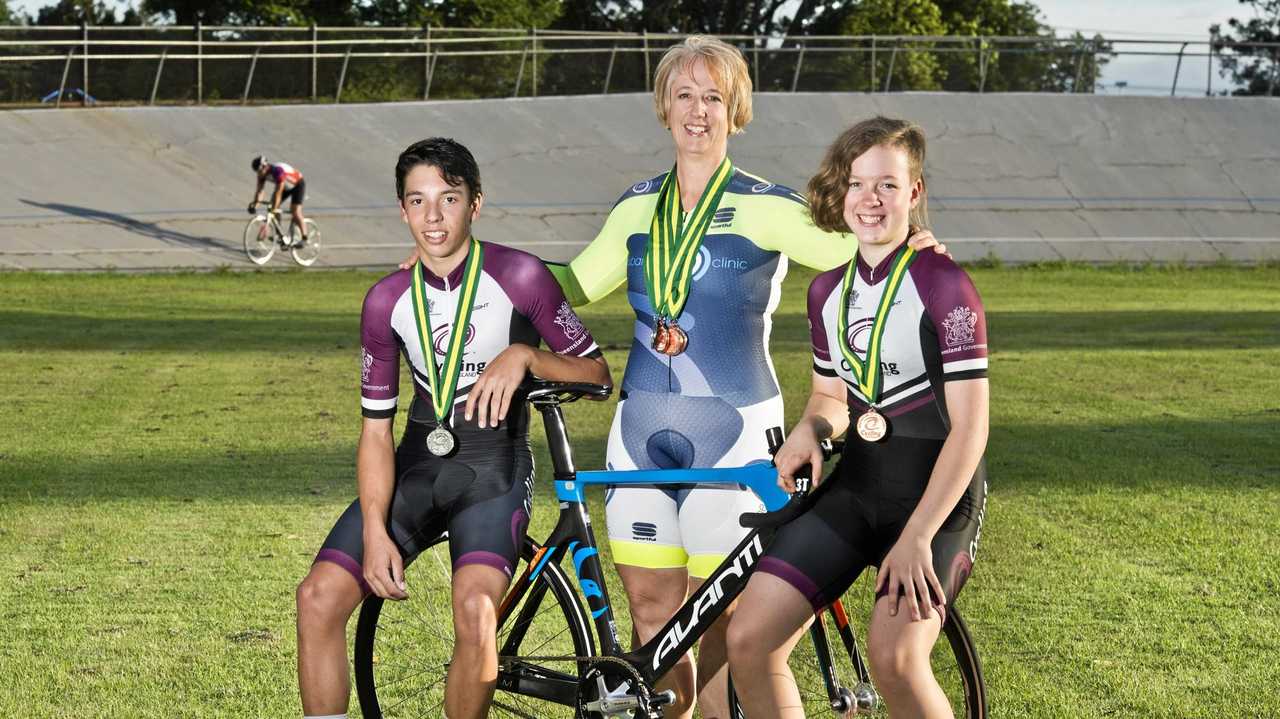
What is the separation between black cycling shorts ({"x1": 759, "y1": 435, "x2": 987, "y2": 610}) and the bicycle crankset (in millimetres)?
586

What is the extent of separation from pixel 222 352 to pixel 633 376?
12102mm

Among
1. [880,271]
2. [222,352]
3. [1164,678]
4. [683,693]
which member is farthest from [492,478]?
[222,352]

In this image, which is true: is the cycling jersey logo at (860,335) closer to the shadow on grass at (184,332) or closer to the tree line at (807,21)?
the shadow on grass at (184,332)

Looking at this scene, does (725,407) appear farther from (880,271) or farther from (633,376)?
(880,271)

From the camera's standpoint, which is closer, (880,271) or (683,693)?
(880,271)

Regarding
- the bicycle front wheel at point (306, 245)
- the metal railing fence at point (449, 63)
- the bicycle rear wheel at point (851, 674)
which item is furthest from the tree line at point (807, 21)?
the bicycle rear wheel at point (851, 674)

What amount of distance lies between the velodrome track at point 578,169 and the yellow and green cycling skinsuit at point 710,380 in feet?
79.0

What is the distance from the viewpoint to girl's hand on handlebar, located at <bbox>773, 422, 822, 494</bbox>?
3.90m

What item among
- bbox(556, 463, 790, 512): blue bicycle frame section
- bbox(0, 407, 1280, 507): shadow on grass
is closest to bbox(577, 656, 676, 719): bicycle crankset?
bbox(556, 463, 790, 512): blue bicycle frame section

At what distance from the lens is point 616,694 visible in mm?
4172

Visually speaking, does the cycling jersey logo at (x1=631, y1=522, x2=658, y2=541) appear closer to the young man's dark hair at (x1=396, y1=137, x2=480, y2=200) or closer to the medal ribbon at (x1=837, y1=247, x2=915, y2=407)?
the medal ribbon at (x1=837, y1=247, x2=915, y2=407)

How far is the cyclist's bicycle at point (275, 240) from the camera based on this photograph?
27.8 meters

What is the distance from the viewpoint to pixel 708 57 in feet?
14.3

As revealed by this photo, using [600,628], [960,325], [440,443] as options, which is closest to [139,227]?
[440,443]
